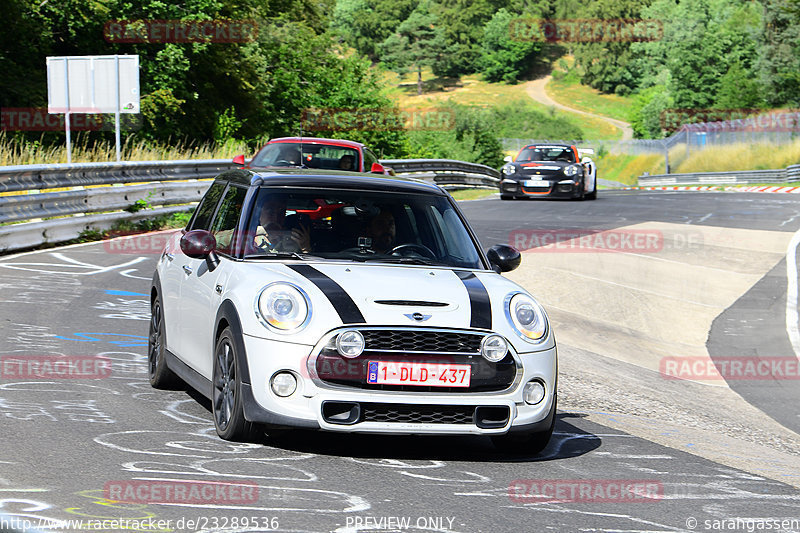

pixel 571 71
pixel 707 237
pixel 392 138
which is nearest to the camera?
pixel 707 237

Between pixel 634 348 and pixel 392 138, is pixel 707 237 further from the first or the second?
pixel 392 138

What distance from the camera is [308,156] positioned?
62.5ft

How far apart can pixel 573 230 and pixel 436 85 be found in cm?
16915

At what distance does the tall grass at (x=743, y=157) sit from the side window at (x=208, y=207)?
166 feet

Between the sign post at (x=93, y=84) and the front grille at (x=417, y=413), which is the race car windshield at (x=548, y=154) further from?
the front grille at (x=417, y=413)

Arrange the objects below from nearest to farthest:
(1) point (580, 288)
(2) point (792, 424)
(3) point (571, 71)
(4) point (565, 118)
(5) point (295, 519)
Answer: (5) point (295, 519) → (2) point (792, 424) → (1) point (580, 288) → (4) point (565, 118) → (3) point (571, 71)

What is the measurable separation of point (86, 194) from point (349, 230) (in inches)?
488

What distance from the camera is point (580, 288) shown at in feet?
53.1

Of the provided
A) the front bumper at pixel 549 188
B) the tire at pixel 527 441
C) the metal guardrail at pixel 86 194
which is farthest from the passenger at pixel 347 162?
the front bumper at pixel 549 188

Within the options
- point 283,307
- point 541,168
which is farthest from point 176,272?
point 541,168

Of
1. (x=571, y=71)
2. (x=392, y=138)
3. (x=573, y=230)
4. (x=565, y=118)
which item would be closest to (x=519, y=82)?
(x=571, y=71)

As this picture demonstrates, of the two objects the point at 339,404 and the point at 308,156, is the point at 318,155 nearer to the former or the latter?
the point at 308,156

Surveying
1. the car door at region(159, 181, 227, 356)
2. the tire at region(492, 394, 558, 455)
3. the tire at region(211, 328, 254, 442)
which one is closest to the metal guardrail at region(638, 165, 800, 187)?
the car door at region(159, 181, 227, 356)

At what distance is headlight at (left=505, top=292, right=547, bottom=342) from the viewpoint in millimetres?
6160
